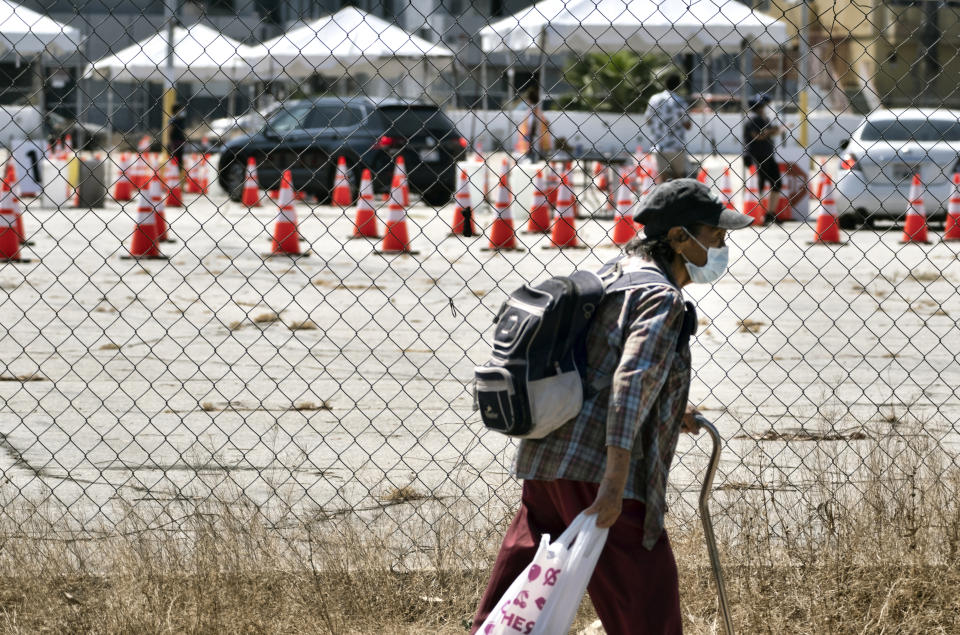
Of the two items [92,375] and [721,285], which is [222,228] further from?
[92,375]

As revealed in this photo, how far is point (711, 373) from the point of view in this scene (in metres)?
7.07

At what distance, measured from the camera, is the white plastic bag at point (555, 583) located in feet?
8.70

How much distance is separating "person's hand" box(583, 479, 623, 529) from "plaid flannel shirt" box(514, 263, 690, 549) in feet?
0.30

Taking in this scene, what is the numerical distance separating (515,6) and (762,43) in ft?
94.8

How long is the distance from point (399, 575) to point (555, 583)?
3.88ft

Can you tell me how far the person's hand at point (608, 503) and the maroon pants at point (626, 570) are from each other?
12cm

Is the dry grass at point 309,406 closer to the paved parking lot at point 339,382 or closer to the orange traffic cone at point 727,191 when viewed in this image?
the paved parking lot at point 339,382

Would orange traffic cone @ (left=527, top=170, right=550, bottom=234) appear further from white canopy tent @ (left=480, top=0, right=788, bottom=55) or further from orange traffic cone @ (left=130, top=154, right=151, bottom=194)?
orange traffic cone @ (left=130, top=154, right=151, bottom=194)

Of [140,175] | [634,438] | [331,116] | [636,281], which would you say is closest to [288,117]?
[331,116]

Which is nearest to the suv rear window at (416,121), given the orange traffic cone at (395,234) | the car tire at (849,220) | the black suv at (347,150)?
the black suv at (347,150)

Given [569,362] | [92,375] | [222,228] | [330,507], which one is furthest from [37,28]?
[569,362]

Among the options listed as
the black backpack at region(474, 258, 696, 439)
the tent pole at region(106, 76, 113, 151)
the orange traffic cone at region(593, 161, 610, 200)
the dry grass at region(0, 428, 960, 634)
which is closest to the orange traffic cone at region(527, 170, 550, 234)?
the orange traffic cone at region(593, 161, 610, 200)

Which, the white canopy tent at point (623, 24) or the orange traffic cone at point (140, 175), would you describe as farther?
the white canopy tent at point (623, 24)

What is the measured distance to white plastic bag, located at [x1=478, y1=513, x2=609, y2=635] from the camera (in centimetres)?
265
